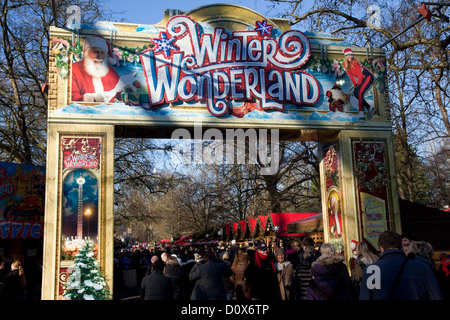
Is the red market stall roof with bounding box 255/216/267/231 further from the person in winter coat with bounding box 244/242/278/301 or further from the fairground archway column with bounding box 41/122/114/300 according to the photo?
the fairground archway column with bounding box 41/122/114/300

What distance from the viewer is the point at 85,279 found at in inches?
454

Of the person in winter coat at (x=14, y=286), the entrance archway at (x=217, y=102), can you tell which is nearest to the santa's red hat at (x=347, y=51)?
the entrance archway at (x=217, y=102)

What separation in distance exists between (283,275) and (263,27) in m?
8.09

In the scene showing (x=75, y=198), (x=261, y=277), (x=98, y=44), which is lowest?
(x=261, y=277)

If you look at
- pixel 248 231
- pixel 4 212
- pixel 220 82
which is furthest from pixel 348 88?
pixel 248 231

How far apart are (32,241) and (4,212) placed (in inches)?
68.3

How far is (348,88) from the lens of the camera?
48.7 feet

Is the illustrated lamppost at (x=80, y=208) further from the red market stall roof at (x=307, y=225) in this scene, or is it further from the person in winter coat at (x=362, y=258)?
the red market stall roof at (x=307, y=225)

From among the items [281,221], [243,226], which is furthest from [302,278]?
[243,226]

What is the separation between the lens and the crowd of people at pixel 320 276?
4387mm

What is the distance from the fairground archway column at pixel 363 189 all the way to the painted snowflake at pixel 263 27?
387cm

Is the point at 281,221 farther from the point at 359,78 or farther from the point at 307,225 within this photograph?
the point at 359,78

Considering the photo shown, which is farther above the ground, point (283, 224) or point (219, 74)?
point (219, 74)
